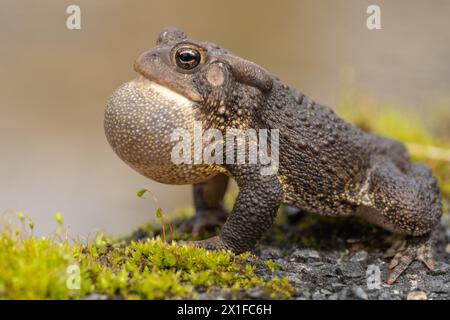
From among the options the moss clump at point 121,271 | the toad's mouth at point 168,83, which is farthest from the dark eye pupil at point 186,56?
the moss clump at point 121,271

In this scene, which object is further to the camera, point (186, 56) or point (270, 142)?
point (270, 142)

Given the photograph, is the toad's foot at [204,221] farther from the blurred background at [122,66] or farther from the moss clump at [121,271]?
the blurred background at [122,66]

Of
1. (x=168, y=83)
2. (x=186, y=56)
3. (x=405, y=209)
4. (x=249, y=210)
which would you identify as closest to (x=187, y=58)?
(x=186, y=56)

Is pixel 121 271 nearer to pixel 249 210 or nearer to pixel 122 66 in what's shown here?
pixel 249 210

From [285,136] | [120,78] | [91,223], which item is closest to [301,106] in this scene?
[285,136]

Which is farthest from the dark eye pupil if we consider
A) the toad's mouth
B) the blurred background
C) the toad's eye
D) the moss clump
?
the blurred background

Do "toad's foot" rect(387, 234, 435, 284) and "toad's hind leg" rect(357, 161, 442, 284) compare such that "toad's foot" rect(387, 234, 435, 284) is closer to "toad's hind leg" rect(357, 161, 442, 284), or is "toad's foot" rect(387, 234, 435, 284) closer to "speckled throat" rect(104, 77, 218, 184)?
Answer: "toad's hind leg" rect(357, 161, 442, 284)
